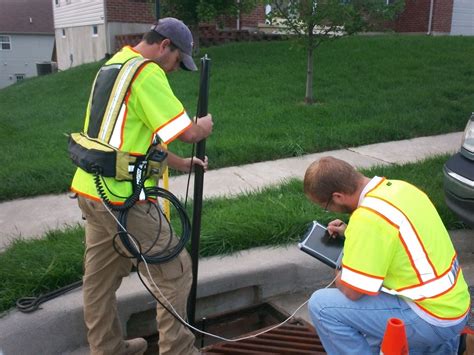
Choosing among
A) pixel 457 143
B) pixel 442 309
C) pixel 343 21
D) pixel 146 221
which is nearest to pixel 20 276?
pixel 146 221

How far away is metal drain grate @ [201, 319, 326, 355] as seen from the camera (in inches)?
121

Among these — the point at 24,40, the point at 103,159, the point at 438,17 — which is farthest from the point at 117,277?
the point at 24,40

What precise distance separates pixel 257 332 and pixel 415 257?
1.41m

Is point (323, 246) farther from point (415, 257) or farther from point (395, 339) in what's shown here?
point (395, 339)

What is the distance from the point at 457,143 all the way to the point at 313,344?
4607 mm

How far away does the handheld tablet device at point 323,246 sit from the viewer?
277 cm

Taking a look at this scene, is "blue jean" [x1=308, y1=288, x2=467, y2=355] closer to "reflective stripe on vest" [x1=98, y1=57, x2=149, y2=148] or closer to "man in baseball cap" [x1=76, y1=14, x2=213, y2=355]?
"man in baseball cap" [x1=76, y1=14, x2=213, y2=355]

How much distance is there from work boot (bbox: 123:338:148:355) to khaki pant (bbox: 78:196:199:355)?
1.9 inches

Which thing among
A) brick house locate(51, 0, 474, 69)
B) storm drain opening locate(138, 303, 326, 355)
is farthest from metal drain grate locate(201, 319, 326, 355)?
brick house locate(51, 0, 474, 69)

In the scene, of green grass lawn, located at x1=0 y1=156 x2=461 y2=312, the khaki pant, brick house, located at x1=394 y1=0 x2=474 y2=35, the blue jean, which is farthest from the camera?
brick house, located at x1=394 y1=0 x2=474 y2=35

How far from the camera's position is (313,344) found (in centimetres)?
314

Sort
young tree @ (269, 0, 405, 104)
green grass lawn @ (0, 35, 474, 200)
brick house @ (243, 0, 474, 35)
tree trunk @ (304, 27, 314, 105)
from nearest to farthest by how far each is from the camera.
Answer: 1. green grass lawn @ (0, 35, 474, 200)
2. young tree @ (269, 0, 405, 104)
3. tree trunk @ (304, 27, 314, 105)
4. brick house @ (243, 0, 474, 35)

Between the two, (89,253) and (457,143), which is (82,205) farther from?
(457,143)

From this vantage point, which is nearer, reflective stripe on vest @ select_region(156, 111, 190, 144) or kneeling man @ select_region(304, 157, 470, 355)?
kneeling man @ select_region(304, 157, 470, 355)
